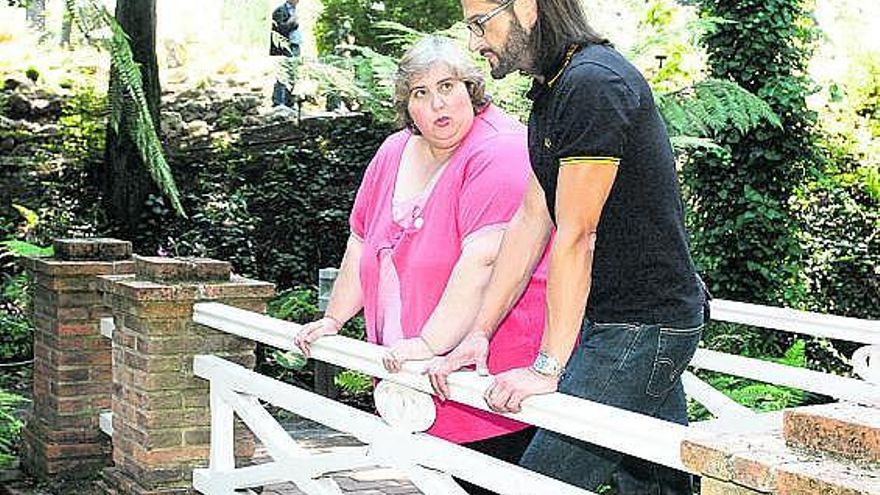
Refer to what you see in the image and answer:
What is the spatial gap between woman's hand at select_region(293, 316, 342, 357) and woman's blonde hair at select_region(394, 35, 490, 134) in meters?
0.60

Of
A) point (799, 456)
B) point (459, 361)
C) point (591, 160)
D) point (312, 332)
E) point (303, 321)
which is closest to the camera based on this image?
point (799, 456)

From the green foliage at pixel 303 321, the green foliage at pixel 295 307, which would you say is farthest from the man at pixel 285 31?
the green foliage at pixel 295 307

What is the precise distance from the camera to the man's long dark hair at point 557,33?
2.47 meters

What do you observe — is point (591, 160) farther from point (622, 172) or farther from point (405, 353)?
point (405, 353)

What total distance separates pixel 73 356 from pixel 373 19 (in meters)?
7.68

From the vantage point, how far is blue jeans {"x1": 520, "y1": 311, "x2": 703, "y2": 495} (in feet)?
8.13

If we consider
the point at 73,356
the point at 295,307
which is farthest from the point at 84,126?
the point at 73,356

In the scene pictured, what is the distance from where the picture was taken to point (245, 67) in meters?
12.7

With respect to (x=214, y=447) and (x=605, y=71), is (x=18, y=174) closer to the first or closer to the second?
(x=214, y=447)

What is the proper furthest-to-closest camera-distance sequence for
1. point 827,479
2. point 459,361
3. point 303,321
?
point 303,321 < point 459,361 < point 827,479

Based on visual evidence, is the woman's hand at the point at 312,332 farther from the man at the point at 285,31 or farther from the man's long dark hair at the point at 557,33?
the man at the point at 285,31

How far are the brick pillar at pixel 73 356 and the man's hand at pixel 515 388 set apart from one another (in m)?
2.70

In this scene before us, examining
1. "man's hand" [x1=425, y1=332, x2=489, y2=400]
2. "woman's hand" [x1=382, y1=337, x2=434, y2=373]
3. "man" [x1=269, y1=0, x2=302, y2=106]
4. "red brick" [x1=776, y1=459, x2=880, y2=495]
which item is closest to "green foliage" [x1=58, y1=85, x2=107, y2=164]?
"man" [x1=269, y1=0, x2=302, y2=106]

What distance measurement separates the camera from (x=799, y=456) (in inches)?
66.1
